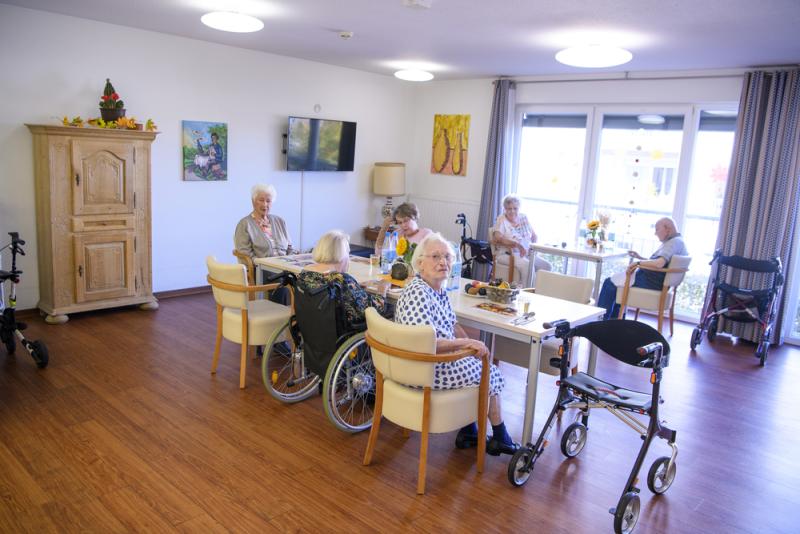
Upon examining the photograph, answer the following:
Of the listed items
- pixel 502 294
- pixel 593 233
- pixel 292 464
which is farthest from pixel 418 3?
pixel 593 233

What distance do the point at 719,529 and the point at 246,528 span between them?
2.12 meters

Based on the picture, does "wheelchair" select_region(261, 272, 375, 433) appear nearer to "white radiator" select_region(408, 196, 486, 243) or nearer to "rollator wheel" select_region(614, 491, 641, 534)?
"rollator wheel" select_region(614, 491, 641, 534)

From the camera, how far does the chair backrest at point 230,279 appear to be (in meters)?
3.90

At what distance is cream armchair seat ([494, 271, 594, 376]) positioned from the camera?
12.2 ft

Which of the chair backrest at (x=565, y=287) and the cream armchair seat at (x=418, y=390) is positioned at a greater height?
the chair backrest at (x=565, y=287)

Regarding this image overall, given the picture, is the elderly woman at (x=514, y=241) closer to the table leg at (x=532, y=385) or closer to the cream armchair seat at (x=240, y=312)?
the cream armchair seat at (x=240, y=312)

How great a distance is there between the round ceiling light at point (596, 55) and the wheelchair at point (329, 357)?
2.85 metres

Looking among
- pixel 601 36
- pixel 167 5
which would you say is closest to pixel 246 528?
pixel 167 5

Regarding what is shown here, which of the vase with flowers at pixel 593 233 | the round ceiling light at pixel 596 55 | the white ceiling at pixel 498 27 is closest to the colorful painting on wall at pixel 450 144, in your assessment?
the white ceiling at pixel 498 27

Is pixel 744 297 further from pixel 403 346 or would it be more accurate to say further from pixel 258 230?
pixel 258 230

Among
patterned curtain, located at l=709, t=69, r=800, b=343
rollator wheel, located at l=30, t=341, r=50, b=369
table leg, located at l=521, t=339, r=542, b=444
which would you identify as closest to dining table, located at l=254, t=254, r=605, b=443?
table leg, located at l=521, t=339, r=542, b=444

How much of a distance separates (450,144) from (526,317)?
17.4 feet

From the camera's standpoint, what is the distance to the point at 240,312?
13.4 ft

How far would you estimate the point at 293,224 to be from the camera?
738cm
